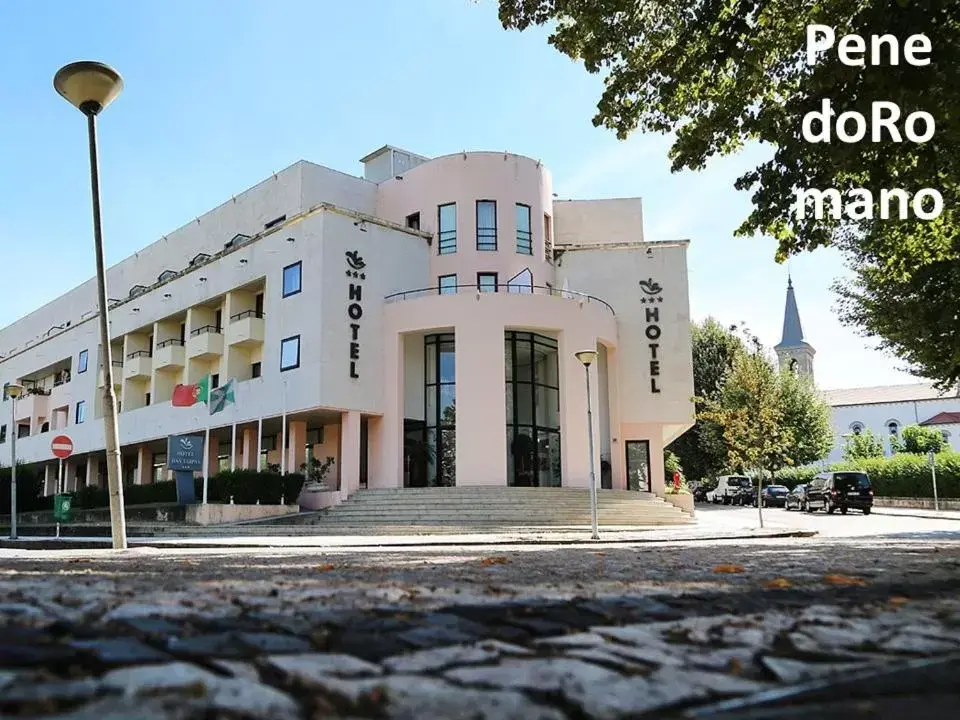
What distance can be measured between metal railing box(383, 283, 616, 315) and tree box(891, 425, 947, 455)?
4179 cm

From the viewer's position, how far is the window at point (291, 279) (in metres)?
30.6

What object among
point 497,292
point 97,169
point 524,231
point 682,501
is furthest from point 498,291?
point 97,169

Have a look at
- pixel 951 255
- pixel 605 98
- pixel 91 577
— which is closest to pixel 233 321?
pixel 605 98

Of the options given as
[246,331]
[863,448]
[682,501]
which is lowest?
[682,501]

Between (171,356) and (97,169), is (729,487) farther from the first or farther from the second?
(97,169)

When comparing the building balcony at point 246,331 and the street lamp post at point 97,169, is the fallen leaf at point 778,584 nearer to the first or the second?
the street lamp post at point 97,169

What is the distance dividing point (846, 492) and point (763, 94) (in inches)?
1048

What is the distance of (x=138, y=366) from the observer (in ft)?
128

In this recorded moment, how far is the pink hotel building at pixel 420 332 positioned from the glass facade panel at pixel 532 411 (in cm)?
7

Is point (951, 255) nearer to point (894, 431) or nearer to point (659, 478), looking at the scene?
point (659, 478)

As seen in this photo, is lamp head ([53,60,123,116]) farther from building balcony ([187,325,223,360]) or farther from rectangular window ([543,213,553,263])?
rectangular window ([543,213,553,263])

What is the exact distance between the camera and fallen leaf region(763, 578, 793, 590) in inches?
214

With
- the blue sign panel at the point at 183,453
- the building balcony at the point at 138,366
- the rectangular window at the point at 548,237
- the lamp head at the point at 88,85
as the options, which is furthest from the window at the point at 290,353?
the lamp head at the point at 88,85

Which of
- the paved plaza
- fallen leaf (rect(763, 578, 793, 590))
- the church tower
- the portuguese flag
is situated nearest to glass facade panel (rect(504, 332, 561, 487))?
the portuguese flag
